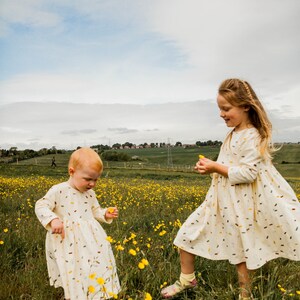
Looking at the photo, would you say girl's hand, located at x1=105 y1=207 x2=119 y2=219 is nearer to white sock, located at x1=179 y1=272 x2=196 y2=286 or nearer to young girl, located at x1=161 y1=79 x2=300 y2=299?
young girl, located at x1=161 y1=79 x2=300 y2=299

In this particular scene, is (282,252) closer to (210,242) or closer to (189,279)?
(210,242)

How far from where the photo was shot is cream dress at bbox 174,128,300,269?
127 inches

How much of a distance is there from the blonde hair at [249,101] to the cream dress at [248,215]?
0.08 m

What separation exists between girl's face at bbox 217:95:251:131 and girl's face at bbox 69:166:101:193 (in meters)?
1.25

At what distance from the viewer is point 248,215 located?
10.7ft

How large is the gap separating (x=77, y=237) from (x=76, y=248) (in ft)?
0.29

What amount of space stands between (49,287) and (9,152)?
33.5 m

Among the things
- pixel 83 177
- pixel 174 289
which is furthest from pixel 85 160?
pixel 174 289

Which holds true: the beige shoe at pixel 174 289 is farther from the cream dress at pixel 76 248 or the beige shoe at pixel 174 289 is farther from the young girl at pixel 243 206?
the cream dress at pixel 76 248

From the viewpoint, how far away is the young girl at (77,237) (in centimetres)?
305

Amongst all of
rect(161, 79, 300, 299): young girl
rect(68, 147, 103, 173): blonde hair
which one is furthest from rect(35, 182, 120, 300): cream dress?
rect(161, 79, 300, 299): young girl

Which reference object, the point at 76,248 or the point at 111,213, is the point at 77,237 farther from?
the point at 111,213

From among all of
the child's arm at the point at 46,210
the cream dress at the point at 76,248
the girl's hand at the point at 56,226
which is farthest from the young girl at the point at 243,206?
the child's arm at the point at 46,210

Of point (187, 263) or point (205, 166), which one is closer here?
point (205, 166)
